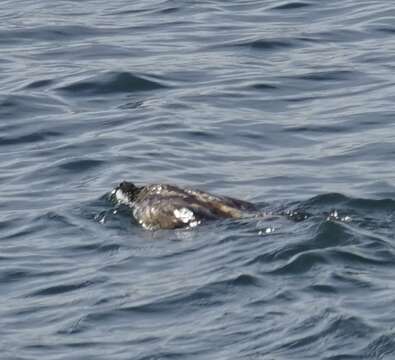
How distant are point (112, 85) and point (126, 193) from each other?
5449 mm

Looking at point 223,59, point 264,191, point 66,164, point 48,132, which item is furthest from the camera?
point 223,59

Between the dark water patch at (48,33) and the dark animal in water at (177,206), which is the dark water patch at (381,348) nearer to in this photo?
the dark animal in water at (177,206)

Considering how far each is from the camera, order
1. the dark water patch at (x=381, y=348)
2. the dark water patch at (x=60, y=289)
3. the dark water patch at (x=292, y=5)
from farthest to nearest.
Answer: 1. the dark water patch at (x=292, y=5)
2. the dark water patch at (x=60, y=289)
3. the dark water patch at (x=381, y=348)

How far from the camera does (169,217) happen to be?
1315 centimetres

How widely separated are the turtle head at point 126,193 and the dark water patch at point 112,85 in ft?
16.8

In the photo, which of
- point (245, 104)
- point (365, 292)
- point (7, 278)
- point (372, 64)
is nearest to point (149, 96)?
point (245, 104)

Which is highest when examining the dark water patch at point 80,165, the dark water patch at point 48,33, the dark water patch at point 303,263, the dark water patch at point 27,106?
the dark water patch at point 303,263

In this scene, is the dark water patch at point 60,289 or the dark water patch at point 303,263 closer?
the dark water patch at point 303,263

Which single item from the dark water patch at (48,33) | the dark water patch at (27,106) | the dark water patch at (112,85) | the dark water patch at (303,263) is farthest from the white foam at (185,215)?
the dark water patch at (48,33)

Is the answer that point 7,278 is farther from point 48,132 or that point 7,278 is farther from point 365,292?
point 48,132

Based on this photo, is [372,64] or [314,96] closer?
[314,96]

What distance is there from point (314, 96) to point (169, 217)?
5.24 meters

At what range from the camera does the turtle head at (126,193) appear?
13672 millimetres

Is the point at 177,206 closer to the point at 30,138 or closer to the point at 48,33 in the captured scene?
the point at 30,138
